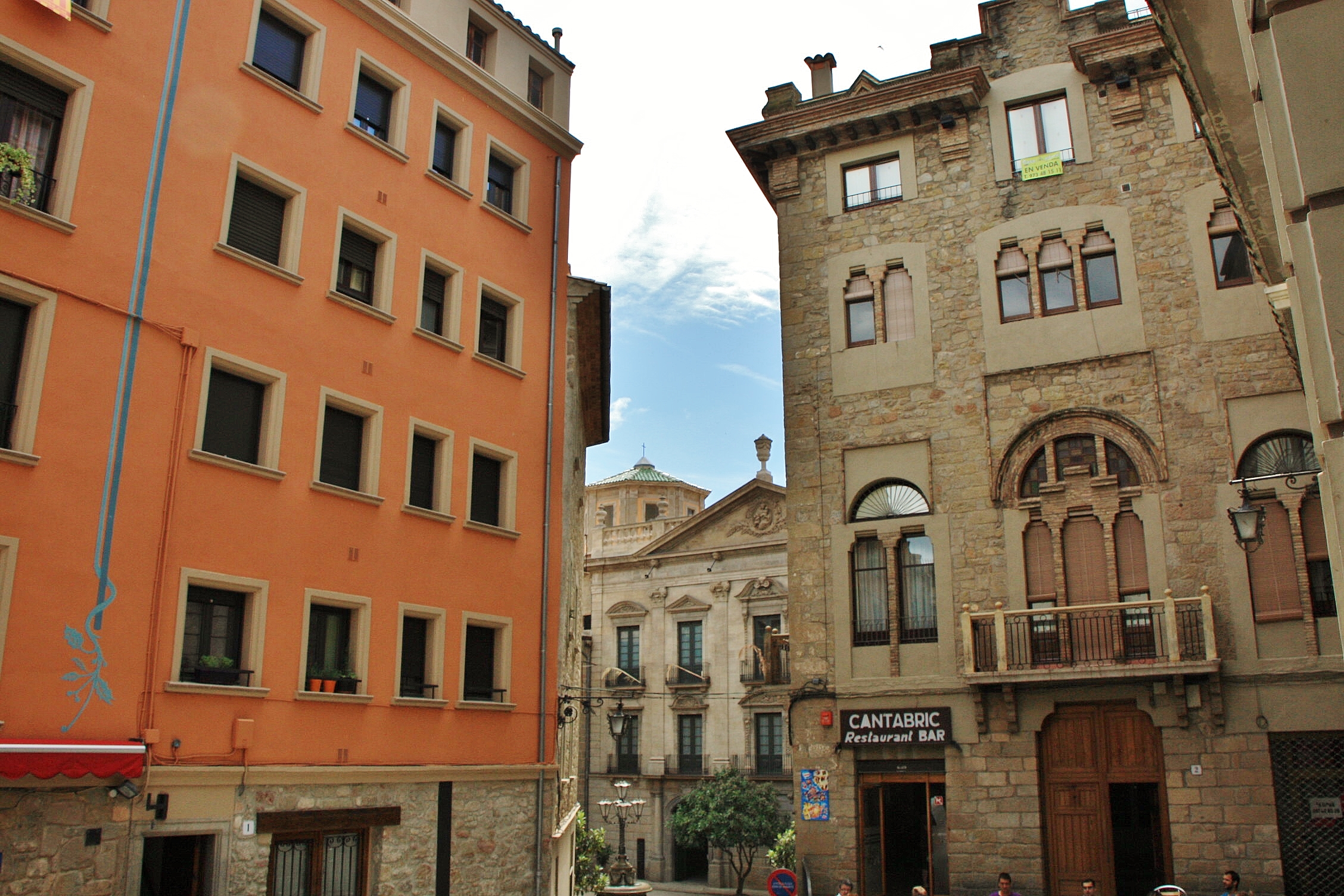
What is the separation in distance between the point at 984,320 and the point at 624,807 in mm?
20499

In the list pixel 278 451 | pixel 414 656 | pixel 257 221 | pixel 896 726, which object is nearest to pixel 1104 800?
pixel 896 726

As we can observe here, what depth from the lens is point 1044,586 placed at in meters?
19.4

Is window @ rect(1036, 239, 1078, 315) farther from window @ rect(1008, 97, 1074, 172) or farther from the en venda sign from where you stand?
window @ rect(1008, 97, 1074, 172)

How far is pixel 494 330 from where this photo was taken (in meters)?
20.6

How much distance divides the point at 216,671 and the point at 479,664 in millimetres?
5031

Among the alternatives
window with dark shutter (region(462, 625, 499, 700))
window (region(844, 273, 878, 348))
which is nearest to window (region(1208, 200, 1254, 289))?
window (region(844, 273, 878, 348))

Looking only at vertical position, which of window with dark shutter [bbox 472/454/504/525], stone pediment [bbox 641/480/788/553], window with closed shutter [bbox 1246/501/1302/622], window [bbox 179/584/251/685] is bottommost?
window [bbox 179/584/251/685]

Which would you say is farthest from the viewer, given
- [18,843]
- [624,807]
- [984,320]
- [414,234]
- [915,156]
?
[624,807]

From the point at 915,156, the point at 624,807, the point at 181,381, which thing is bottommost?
the point at 624,807

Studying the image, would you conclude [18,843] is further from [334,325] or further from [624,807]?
[624,807]

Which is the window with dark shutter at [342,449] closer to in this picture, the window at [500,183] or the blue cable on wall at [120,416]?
the blue cable on wall at [120,416]

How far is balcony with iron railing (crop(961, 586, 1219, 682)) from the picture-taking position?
1755 centimetres

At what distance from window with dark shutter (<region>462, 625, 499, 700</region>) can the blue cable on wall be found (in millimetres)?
6150

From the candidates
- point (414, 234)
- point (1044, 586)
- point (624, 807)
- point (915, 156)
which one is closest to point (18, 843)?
point (414, 234)
